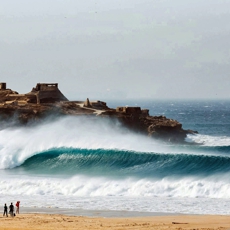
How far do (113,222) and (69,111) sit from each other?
1032 inches

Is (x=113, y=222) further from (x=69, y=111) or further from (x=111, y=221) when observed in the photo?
(x=69, y=111)

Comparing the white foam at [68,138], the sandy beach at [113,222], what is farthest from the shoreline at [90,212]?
the white foam at [68,138]

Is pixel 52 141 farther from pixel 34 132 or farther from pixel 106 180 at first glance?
pixel 106 180

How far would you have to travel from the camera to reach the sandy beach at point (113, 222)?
53.4 ft

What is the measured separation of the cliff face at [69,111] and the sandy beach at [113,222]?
2365 cm

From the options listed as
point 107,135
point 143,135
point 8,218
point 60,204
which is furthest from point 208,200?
point 143,135

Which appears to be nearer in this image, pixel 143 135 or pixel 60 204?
pixel 60 204

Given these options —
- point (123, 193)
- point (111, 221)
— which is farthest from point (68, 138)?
point (111, 221)

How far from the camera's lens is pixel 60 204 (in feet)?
68.1

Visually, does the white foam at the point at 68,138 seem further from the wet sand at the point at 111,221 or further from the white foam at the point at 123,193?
the wet sand at the point at 111,221

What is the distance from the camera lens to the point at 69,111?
141 feet

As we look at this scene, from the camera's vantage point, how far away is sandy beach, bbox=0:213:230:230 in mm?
16281

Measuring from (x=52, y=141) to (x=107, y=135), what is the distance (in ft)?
15.0

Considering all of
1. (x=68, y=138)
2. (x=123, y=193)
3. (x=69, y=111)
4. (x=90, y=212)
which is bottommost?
(x=90, y=212)
